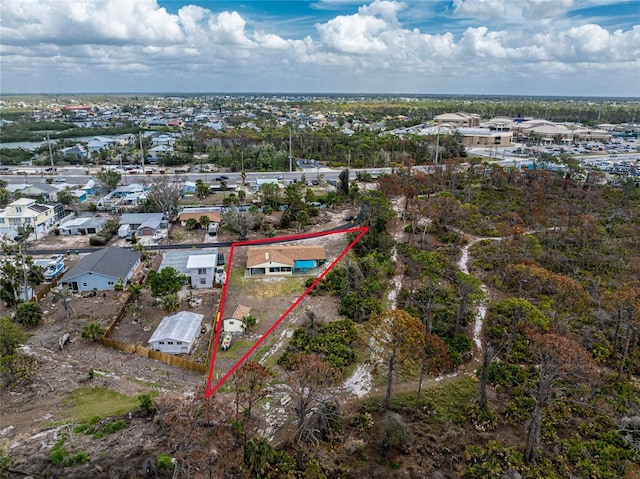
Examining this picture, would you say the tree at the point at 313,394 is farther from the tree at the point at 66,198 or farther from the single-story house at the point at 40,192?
Result: the single-story house at the point at 40,192

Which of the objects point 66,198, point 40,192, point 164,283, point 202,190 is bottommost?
point 164,283

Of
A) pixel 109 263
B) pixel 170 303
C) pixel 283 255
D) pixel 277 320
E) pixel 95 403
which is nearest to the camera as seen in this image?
pixel 95 403

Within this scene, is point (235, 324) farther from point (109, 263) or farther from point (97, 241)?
point (97, 241)

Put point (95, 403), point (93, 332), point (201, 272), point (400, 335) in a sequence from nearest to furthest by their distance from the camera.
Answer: point (400, 335), point (95, 403), point (93, 332), point (201, 272)

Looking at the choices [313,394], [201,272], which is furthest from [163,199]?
[313,394]

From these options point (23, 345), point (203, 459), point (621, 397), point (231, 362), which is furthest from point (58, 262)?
point (621, 397)

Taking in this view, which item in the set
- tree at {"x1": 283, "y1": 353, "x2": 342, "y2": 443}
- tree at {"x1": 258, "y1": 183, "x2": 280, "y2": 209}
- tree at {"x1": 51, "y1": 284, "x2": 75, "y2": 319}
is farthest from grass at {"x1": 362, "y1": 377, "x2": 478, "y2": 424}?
tree at {"x1": 258, "y1": 183, "x2": 280, "y2": 209}
